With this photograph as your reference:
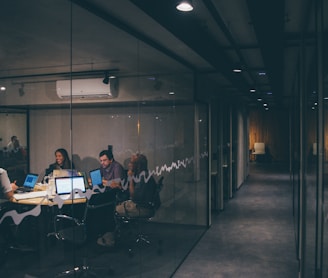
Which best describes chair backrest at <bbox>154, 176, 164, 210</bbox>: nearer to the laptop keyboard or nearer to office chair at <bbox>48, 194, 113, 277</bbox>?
office chair at <bbox>48, 194, 113, 277</bbox>

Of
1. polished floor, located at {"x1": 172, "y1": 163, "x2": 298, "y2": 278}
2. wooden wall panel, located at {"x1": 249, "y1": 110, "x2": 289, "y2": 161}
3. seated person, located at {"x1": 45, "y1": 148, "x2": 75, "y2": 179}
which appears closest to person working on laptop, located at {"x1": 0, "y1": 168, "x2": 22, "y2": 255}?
seated person, located at {"x1": 45, "y1": 148, "x2": 75, "y2": 179}

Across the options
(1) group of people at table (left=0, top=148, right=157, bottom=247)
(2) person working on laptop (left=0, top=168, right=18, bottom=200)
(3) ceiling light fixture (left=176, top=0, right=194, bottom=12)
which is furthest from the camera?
(3) ceiling light fixture (left=176, top=0, right=194, bottom=12)

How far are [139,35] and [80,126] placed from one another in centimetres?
199

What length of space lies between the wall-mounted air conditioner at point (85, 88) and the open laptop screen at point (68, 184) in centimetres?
52

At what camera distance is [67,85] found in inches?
96.8

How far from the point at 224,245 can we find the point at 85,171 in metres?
4.39

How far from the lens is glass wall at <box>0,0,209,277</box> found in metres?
1.97

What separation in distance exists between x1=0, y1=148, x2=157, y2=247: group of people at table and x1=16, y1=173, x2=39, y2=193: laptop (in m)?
0.13

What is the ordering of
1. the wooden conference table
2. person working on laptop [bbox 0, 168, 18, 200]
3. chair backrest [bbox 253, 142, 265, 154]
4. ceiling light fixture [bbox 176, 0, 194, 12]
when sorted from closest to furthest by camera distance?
person working on laptop [bbox 0, 168, 18, 200]
the wooden conference table
ceiling light fixture [bbox 176, 0, 194, 12]
chair backrest [bbox 253, 142, 265, 154]

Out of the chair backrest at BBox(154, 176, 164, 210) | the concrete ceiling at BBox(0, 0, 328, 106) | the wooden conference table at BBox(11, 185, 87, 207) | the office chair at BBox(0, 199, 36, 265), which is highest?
the concrete ceiling at BBox(0, 0, 328, 106)

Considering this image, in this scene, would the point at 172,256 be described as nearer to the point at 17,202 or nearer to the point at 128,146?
the point at 128,146

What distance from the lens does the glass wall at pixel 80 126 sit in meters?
1.97

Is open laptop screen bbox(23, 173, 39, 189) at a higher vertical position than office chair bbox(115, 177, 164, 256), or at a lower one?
higher

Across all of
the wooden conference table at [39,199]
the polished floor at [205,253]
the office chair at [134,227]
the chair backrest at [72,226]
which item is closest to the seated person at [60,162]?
the wooden conference table at [39,199]
